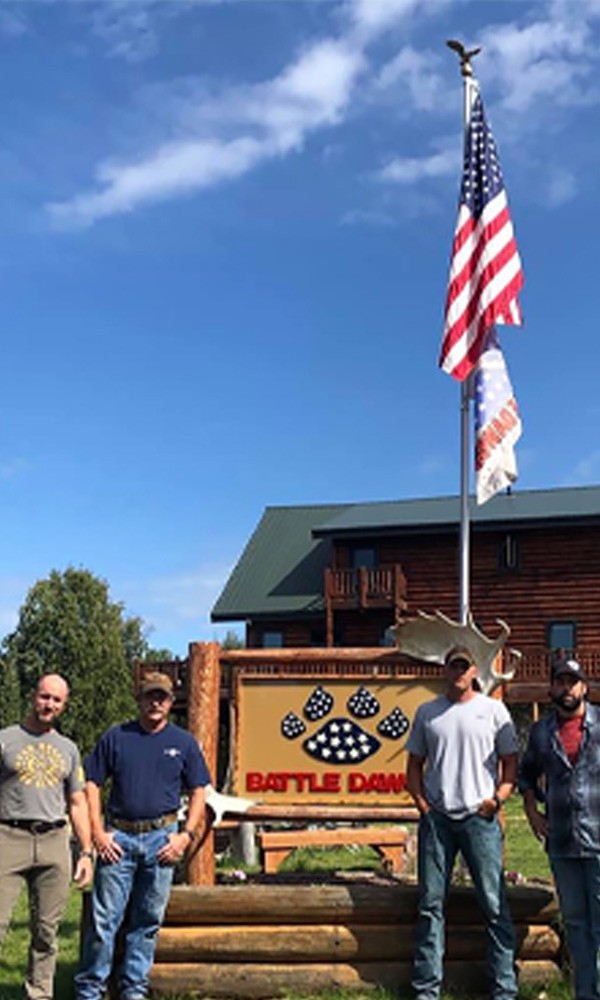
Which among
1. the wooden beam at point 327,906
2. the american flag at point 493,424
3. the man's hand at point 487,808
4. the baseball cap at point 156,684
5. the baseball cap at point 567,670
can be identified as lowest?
the wooden beam at point 327,906

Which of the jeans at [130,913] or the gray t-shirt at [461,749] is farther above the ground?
the gray t-shirt at [461,749]

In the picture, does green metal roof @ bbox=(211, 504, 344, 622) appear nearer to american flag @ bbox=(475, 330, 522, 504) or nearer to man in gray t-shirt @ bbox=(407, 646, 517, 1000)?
american flag @ bbox=(475, 330, 522, 504)

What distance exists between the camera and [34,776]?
21.7 ft

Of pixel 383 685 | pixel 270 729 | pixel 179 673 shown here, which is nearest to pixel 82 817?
pixel 270 729

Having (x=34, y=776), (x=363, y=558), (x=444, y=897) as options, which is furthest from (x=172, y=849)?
(x=363, y=558)

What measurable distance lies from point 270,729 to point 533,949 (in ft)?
7.48

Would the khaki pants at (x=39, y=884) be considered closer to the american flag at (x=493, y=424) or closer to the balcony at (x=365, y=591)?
the american flag at (x=493, y=424)

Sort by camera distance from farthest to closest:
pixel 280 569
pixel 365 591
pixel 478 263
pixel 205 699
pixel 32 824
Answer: pixel 280 569
pixel 365 591
pixel 478 263
pixel 205 699
pixel 32 824

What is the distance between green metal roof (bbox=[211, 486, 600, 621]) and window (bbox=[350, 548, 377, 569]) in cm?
96

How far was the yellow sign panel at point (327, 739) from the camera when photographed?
8.25m

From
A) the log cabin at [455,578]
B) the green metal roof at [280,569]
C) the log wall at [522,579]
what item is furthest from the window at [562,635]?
the green metal roof at [280,569]

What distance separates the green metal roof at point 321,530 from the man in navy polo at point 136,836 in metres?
27.3

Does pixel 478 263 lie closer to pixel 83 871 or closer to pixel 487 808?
pixel 487 808

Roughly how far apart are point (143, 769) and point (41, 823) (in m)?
0.63
